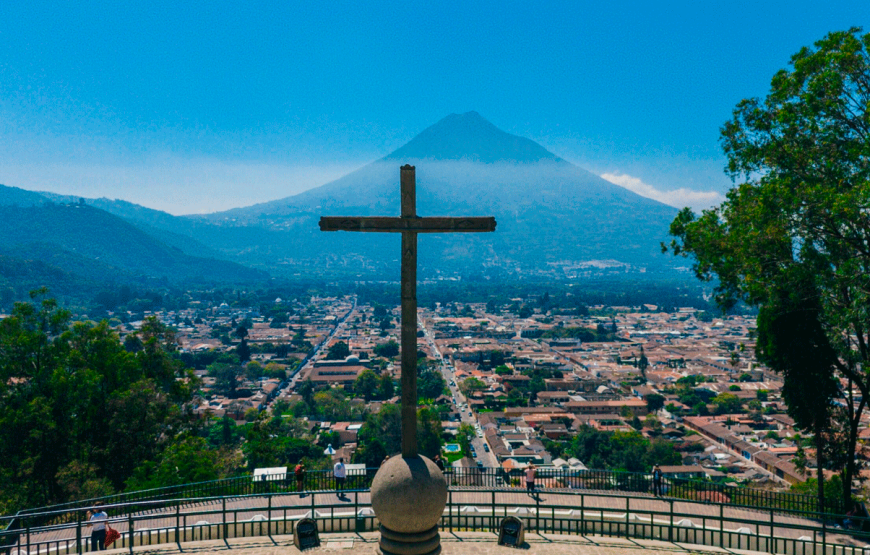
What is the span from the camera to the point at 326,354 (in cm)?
7969

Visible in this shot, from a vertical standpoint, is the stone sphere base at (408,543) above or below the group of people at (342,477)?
above

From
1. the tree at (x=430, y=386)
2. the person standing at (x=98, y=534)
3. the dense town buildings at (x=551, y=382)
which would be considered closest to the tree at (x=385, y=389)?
the dense town buildings at (x=551, y=382)

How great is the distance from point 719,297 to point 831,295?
2.82 m

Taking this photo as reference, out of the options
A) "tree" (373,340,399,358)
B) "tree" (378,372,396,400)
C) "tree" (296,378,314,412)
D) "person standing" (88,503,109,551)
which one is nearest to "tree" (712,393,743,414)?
"tree" (378,372,396,400)

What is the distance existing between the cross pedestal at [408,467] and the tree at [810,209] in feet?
21.6

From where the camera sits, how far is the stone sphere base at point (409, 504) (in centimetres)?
627

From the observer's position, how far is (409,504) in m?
6.25

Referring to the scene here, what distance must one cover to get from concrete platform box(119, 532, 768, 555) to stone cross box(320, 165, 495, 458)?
7.40ft

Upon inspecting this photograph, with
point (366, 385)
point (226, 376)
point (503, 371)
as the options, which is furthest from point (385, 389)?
point (226, 376)

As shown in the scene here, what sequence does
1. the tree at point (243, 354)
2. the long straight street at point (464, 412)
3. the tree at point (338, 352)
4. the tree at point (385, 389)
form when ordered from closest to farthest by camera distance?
1. the long straight street at point (464, 412)
2. the tree at point (385, 389)
3. the tree at point (338, 352)
4. the tree at point (243, 354)

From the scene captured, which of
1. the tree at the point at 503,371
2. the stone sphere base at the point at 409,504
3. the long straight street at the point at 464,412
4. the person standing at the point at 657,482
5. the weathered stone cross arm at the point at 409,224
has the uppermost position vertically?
the weathered stone cross arm at the point at 409,224

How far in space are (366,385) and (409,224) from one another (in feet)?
164

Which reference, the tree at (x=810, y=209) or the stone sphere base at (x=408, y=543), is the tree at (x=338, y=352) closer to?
the tree at (x=810, y=209)

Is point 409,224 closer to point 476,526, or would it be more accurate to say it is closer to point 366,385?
point 476,526
